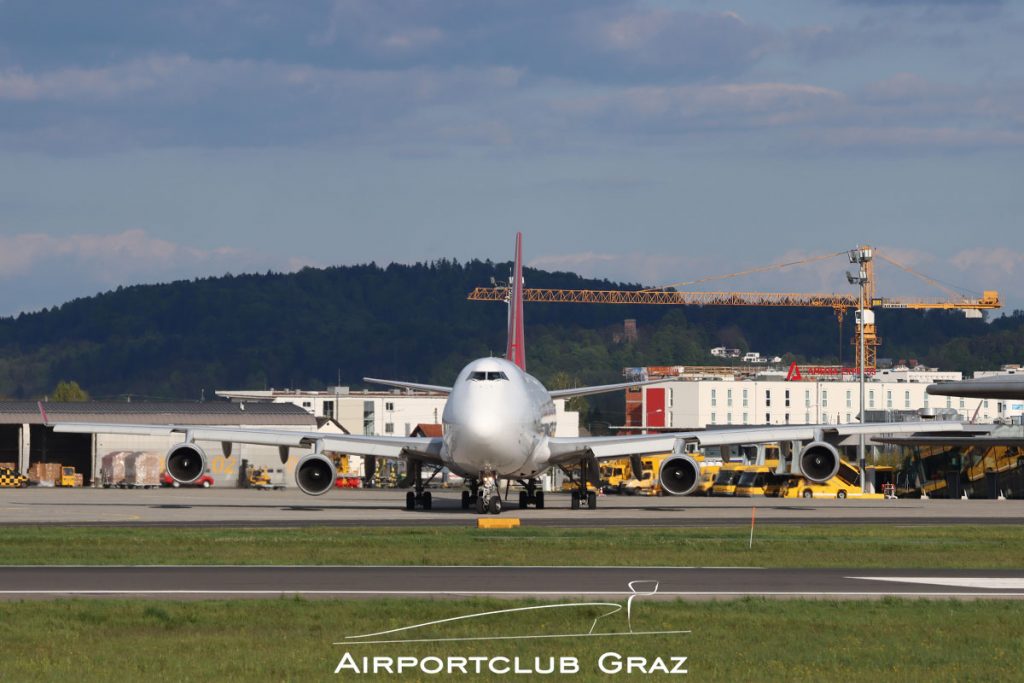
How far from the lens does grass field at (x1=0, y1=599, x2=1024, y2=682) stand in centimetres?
1558

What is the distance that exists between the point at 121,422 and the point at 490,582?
292 ft

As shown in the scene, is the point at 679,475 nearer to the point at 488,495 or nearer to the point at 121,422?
the point at 488,495

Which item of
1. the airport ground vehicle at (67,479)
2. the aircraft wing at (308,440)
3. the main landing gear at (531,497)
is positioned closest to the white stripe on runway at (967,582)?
the aircraft wing at (308,440)

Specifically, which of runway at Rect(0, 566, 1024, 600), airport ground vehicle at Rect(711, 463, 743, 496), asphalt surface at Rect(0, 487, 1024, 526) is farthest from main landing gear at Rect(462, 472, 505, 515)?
airport ground vehicle at Rect(711, 463, 743, 496)

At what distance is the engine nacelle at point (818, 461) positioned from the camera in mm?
50781

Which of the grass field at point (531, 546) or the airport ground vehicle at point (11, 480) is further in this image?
the airport ground vehicle at point (11, 480)

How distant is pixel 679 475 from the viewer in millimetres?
49688

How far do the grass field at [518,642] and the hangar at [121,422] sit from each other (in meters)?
77.9

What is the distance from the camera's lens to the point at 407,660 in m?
16.1

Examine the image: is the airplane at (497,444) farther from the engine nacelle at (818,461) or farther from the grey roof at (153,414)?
the grey roof at (153,414)

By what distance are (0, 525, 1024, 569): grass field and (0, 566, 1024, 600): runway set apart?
1.64m

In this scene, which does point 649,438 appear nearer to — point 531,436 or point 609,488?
point 531,436

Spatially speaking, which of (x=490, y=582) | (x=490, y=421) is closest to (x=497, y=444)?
(x=490, y=421)

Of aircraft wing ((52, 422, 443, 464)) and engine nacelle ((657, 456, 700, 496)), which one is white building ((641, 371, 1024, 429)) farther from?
engine nacelle ((657, 456, 700, 496))
